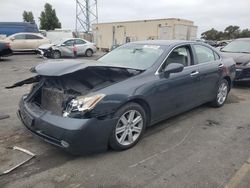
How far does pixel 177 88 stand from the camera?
4.89 metres

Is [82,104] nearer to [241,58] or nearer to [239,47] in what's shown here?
[241,58]

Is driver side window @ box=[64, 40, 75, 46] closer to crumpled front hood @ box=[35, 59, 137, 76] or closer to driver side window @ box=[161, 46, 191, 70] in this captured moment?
driver side window @ box=[161, 46, 191, 70]

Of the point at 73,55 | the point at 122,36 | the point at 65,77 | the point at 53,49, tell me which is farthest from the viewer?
the point at 122,36

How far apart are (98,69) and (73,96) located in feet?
1.71

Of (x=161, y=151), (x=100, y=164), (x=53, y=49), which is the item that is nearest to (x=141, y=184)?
(x=100, y=164)

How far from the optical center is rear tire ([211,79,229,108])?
629cm

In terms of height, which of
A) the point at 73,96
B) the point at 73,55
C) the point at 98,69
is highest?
the point at 98,69

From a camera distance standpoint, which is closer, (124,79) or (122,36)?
(124,79)

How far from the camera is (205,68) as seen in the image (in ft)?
18.7

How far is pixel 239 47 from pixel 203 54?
4.81 meters

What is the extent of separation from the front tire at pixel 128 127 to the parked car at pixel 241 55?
5.38 m

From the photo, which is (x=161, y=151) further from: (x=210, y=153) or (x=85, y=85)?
(x=85, y=85)

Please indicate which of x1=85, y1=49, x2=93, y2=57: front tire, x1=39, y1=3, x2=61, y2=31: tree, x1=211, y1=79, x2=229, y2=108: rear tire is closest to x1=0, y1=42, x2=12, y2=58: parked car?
x1=85, y1=49, x2=93, y2=57: front tire

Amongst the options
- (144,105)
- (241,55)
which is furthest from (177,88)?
(241,55)
